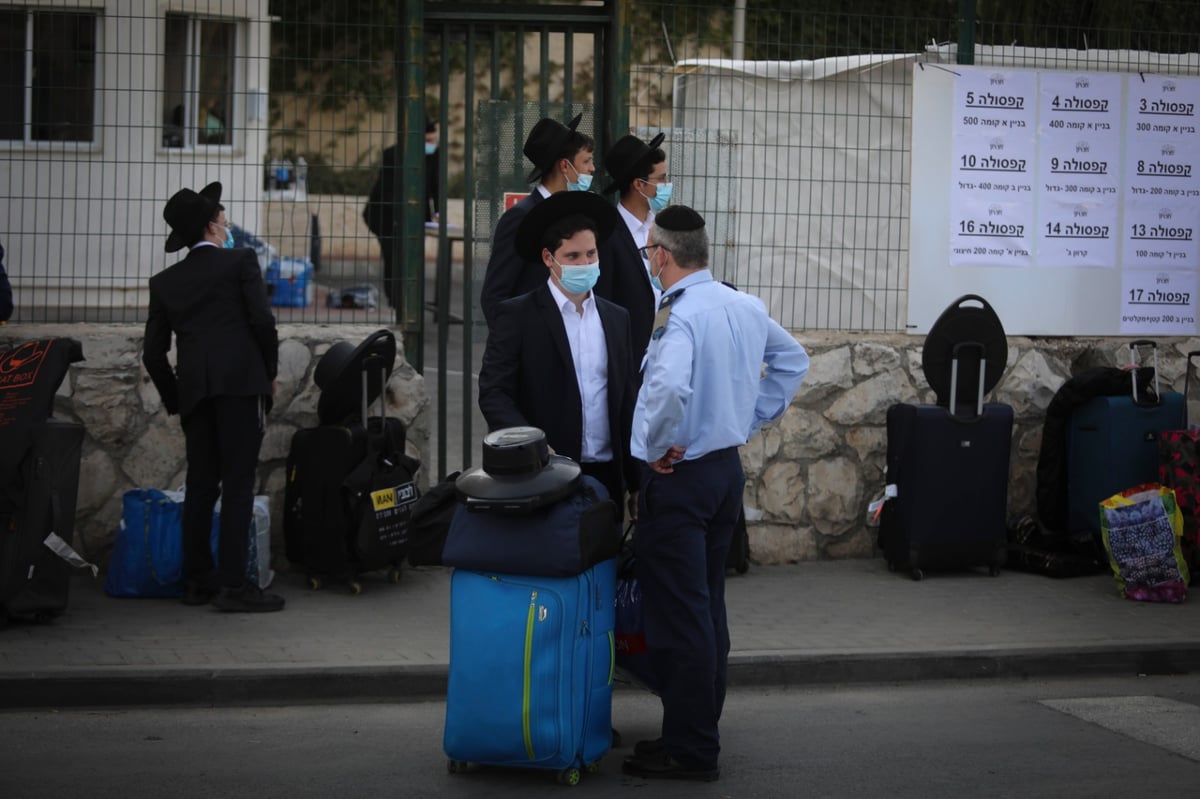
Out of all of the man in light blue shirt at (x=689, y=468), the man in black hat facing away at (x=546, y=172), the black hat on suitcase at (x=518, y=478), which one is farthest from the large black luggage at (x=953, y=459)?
the black hat on suitcase at (x=518, y=478)

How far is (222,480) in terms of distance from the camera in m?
7.80

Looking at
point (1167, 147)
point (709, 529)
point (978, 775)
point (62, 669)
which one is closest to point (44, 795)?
point (62, 669)

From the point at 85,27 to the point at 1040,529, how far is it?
240 inches

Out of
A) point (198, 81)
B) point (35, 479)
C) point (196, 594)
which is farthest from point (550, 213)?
point (198, 81)

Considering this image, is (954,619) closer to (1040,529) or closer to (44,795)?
(1040,529)

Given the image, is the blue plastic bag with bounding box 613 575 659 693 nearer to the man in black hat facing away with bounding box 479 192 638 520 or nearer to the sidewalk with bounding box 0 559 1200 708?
Result: the man in black hat facing away with bounding box 479 192 638 520

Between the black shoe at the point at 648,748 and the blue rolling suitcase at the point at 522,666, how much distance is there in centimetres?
35

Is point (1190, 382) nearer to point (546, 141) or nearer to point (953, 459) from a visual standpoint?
point (953, 459)

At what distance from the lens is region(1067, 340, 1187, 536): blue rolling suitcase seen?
29.5 feet

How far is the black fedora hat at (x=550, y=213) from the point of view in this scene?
611cm

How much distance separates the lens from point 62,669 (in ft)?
21.4

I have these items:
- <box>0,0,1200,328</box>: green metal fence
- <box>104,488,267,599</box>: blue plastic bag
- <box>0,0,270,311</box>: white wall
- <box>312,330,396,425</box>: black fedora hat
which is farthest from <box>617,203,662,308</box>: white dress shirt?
<box>104,488,267,599</box>: blue plastic bag

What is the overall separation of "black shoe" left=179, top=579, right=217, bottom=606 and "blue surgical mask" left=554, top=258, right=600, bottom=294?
9.40ft

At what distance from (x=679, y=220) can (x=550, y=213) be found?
2.33 feet
